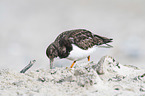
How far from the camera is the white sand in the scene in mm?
6559

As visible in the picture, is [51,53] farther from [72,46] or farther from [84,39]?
[84,39]

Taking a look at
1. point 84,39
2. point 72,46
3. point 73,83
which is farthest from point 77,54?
point 73,83

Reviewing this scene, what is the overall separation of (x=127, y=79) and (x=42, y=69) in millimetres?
3049

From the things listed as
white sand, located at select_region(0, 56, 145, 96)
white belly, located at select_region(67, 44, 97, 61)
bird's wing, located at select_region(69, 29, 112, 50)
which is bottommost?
white sand, located at select_region(0, 56, 145, 96)

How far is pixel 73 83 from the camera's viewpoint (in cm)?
716

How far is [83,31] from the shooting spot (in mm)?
10945

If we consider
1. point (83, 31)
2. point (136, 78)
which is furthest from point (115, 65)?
point (83, 31)

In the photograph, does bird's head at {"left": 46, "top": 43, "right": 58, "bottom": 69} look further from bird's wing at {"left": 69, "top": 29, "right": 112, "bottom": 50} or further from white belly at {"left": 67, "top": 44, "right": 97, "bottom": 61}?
bird's wing at {"left": 69, "top": 29, "right": 112, "bottom": 50}

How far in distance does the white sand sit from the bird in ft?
3.26

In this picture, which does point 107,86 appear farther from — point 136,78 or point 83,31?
point 83,31

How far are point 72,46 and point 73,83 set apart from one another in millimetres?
3049

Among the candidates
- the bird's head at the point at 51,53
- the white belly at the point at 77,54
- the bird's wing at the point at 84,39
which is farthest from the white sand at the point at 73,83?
the bird's wing at the point at 84,39

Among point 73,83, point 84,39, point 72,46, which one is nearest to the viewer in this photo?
point 73,83

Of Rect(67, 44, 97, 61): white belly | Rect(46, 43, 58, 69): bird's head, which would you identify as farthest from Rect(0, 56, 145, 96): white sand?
Rect(67, 44, 97, 61): white belly
